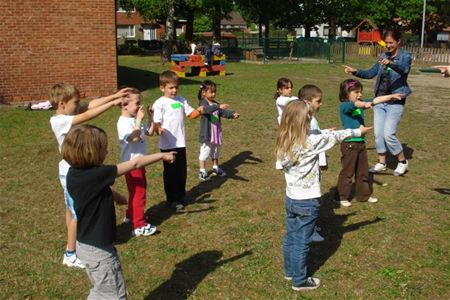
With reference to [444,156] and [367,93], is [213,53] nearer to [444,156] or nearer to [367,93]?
[367,93]

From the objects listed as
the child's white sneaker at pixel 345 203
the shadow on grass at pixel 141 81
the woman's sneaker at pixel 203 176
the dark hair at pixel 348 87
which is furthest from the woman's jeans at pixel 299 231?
the shadow on grass at pixel 141 81

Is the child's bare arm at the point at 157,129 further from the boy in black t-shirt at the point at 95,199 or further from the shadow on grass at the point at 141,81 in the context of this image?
the shadow on grass at the point at 141,81

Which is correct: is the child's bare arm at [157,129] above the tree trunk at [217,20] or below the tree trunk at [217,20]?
below

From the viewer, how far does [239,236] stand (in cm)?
530

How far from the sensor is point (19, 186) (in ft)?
22.8

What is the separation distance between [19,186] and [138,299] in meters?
3.63

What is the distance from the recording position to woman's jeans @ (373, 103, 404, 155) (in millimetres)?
7211

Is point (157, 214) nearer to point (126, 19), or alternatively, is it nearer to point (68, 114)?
point (68, 114)

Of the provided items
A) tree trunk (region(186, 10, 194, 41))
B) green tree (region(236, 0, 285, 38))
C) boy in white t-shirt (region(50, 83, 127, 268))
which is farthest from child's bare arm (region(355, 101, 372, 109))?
green tree (region(236, 0, 285, 38))

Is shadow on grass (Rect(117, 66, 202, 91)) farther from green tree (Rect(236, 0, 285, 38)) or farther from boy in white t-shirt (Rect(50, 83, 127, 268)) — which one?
green tree (Rect(236, 0, 285, 38))

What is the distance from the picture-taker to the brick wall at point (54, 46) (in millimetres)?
13109

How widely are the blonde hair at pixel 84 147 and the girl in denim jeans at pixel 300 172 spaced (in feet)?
5.06

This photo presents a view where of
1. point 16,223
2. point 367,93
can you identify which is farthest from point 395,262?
point 367,93

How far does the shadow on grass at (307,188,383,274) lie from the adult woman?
4.73 feet
